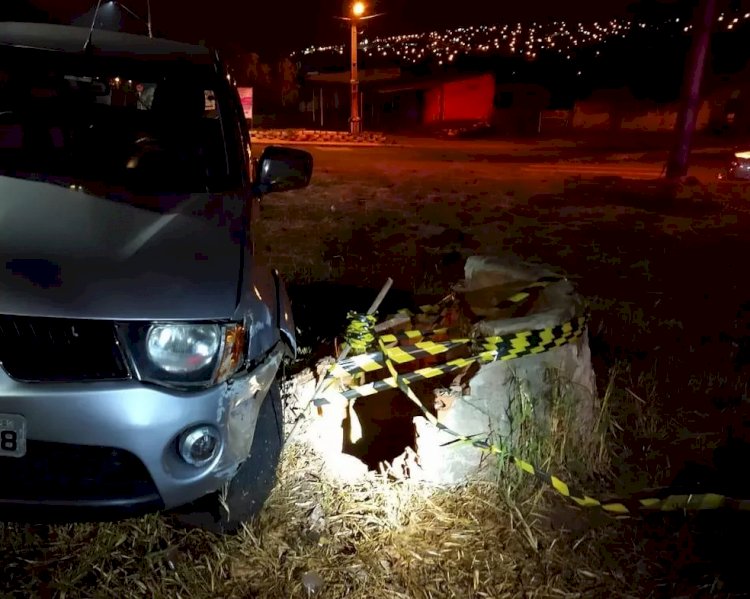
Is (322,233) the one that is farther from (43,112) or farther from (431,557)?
(431,557)

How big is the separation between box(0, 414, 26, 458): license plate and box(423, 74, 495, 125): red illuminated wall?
116ft

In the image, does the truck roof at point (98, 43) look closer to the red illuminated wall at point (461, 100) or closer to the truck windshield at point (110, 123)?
the truck windshield at point (110, 123)

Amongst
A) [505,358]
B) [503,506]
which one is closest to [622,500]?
[503,506]

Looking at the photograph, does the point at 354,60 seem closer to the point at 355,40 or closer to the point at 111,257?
the point at 355,40

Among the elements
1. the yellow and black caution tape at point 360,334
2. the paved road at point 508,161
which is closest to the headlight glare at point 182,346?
the yellow and black caution tape at point 360,334

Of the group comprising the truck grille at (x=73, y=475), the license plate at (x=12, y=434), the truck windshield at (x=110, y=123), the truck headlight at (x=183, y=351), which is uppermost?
the truck windshield at (x=110, y=123)

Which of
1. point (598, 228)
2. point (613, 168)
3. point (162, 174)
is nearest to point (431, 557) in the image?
point (162, 174)

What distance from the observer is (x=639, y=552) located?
273cm

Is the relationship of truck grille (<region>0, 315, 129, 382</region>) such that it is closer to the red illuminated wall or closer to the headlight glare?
the headlight glare

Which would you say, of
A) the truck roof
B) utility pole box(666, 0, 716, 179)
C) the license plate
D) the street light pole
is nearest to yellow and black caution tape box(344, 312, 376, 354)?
the truck roof

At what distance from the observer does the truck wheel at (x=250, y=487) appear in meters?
2.64

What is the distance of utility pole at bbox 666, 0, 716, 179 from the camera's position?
557 inches

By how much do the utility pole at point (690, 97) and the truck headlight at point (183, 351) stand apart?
14617mm

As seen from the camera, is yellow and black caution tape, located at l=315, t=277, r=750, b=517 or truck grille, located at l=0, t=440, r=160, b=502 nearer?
truck grille, located at l=0, t=440, r=160, b=502
